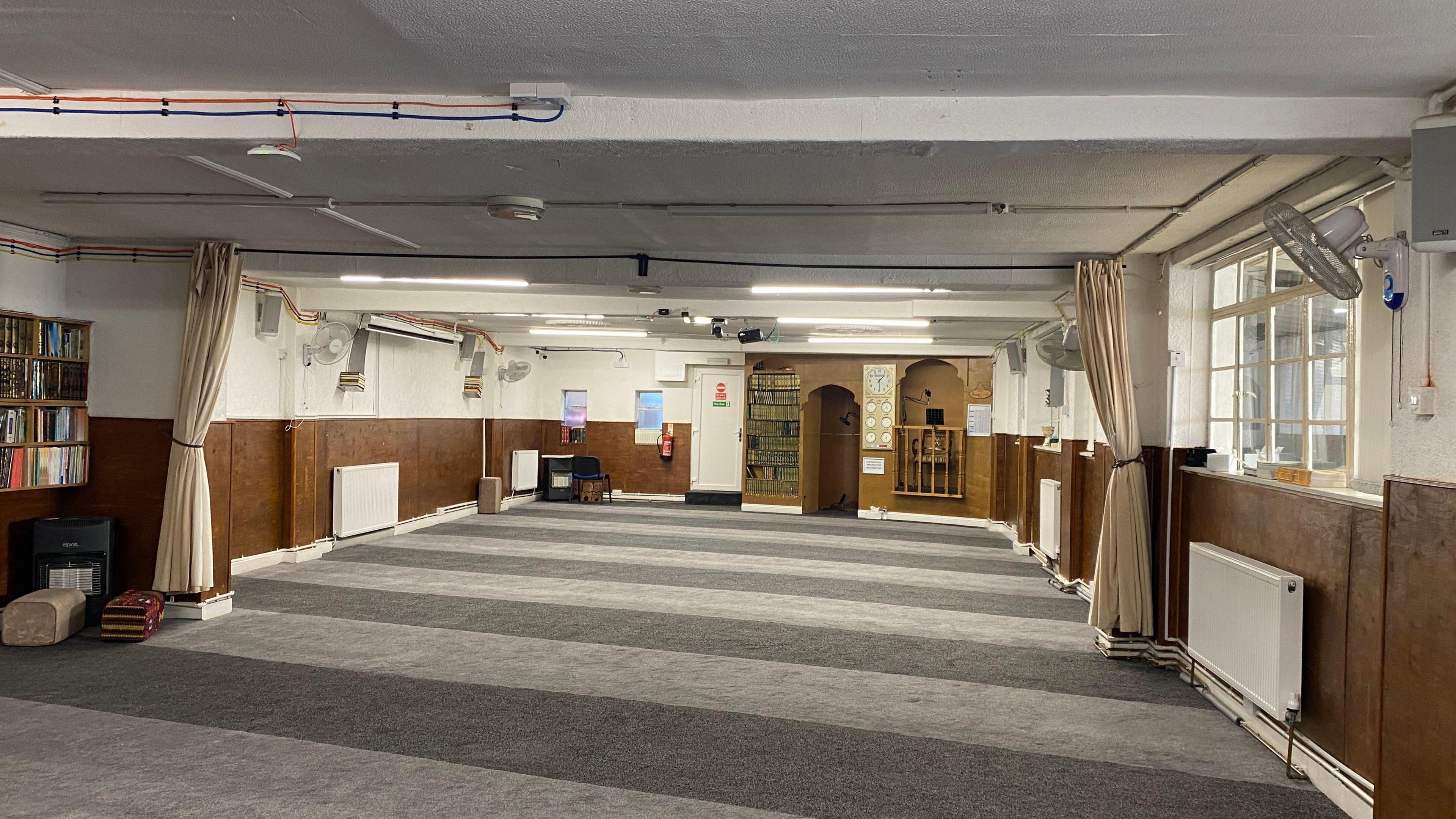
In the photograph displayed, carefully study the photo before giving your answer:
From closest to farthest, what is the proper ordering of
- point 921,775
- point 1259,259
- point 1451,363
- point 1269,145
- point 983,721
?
point 1451,363 → point 1269,145 → point 921,775 → point 983,721 → point 1259,259

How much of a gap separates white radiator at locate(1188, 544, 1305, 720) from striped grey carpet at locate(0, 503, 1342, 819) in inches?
12.9

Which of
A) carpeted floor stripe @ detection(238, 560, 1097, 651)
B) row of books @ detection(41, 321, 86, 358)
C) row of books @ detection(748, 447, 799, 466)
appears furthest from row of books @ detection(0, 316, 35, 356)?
row of books @ detection(748, 447, 799, 466)

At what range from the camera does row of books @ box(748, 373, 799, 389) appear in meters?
14.3

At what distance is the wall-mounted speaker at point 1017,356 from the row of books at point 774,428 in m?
3.97

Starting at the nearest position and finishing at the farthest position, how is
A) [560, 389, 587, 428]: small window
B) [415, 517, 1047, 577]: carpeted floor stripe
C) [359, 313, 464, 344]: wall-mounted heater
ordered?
[415, 517, 1047, 577]: carpeted floor stripe → [359, 313, 464, 344]: wall-mounted heater → [560, 389, 587, 428]: small window

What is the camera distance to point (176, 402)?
21.4 feet

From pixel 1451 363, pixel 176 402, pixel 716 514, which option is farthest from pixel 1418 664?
pixel 716 514

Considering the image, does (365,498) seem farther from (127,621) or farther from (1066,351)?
(1066,351)

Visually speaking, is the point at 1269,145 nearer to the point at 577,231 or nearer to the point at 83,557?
the point at 577,231

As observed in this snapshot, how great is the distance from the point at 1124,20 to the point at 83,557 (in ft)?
23.7

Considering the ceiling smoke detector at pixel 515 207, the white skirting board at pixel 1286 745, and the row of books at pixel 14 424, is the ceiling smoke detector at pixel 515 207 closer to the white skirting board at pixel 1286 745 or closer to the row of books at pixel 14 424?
the row of books at pixel 14 424

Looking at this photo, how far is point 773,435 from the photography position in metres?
14.4

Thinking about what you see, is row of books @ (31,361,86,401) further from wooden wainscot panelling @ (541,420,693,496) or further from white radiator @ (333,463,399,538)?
wooden wainscot panelling @ (541,420,693,496)

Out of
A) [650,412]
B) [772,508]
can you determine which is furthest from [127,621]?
[650,412]
